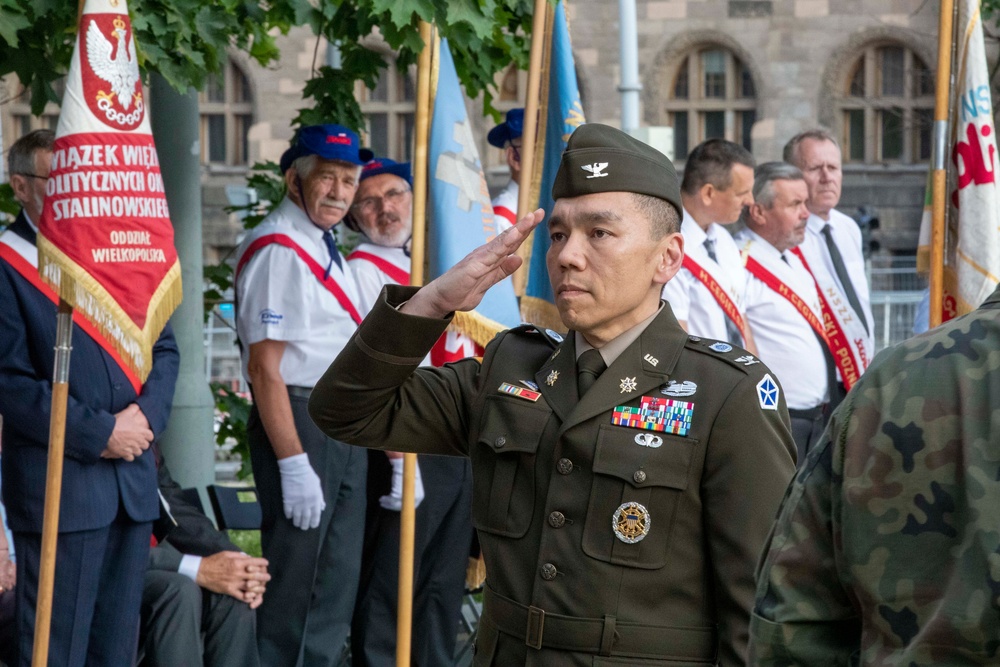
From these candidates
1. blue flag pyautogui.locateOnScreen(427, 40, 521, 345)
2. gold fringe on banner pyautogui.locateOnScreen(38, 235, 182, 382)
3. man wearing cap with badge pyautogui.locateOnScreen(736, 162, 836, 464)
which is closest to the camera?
gold fringe on banner pyautogui.locateOnScreen(38, 235, 182, 382)

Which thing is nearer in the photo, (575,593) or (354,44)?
(575,593)

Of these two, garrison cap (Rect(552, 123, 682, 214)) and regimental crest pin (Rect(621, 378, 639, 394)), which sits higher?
garrison cap (Rect(552, 123, 682, 214))

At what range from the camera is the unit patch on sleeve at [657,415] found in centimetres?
255

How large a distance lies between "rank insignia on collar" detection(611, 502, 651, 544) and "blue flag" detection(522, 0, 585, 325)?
3.03m

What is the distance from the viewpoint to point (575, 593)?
2.49 m

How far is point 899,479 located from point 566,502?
115cm

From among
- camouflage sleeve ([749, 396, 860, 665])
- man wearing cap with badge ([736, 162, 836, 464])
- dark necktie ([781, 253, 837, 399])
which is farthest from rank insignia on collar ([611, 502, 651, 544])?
dark necktie ([781, 253, 837, 399])

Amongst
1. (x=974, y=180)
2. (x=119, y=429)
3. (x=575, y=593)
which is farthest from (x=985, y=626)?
(x=974, y=180)

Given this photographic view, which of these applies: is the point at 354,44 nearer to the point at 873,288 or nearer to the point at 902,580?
the point at 902,580

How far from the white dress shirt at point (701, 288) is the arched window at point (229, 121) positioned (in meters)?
19.3

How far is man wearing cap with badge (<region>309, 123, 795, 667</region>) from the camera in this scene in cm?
247

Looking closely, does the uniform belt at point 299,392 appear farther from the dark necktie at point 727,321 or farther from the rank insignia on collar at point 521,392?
the rank insignia on collar at point 521,392

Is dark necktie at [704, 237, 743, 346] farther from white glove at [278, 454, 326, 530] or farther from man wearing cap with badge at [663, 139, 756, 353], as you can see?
white glove at [278, 454, 326, 530]

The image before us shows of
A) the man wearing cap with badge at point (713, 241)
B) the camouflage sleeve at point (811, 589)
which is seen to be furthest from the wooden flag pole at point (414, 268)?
the camouflage sleeve at point (811, 589)
